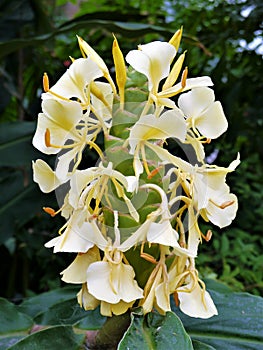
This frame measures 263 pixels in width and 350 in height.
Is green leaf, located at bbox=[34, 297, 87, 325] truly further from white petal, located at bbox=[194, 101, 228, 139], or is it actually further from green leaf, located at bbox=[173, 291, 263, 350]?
white petal, located at bbox=[194, 101, 228, 139]

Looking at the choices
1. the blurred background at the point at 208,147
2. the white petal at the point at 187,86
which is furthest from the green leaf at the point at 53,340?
the blurred background at the point at 208,147

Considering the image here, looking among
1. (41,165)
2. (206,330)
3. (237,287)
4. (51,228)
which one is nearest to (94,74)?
(41,165)

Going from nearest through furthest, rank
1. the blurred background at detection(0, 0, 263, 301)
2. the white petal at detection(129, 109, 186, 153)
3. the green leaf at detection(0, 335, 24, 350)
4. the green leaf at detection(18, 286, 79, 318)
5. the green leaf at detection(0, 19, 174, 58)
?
the white petal at detection(129, 109, 186, 153) → the green leaf at detection(0, 335, 24, 350) → the green leaf at detection(18, 286, 79, 318) → the green leaf at detection(0, 19, 174, 58) → the blurred background at detection(0, 0, 263, 301)

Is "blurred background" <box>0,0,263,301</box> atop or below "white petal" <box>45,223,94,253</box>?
below

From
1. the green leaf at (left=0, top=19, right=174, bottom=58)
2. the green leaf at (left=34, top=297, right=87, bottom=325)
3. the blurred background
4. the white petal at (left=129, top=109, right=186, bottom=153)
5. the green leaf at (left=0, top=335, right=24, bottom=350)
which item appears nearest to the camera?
the white petal at (left=129, top=109, right=186, bottom=153)

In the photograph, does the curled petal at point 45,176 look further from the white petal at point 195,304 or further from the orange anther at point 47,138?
the white petal at point 195,304

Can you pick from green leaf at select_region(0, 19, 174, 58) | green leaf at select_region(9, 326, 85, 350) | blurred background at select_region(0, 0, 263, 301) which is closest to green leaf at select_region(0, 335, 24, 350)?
green leaf at select_region(9, 326, 85, 350)

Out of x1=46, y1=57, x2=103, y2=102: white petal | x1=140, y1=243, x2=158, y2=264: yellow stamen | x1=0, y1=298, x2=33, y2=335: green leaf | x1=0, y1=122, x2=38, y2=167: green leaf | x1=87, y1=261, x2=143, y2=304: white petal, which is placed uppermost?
x1=46, y1=57, x2=103, y2=102: white petal
